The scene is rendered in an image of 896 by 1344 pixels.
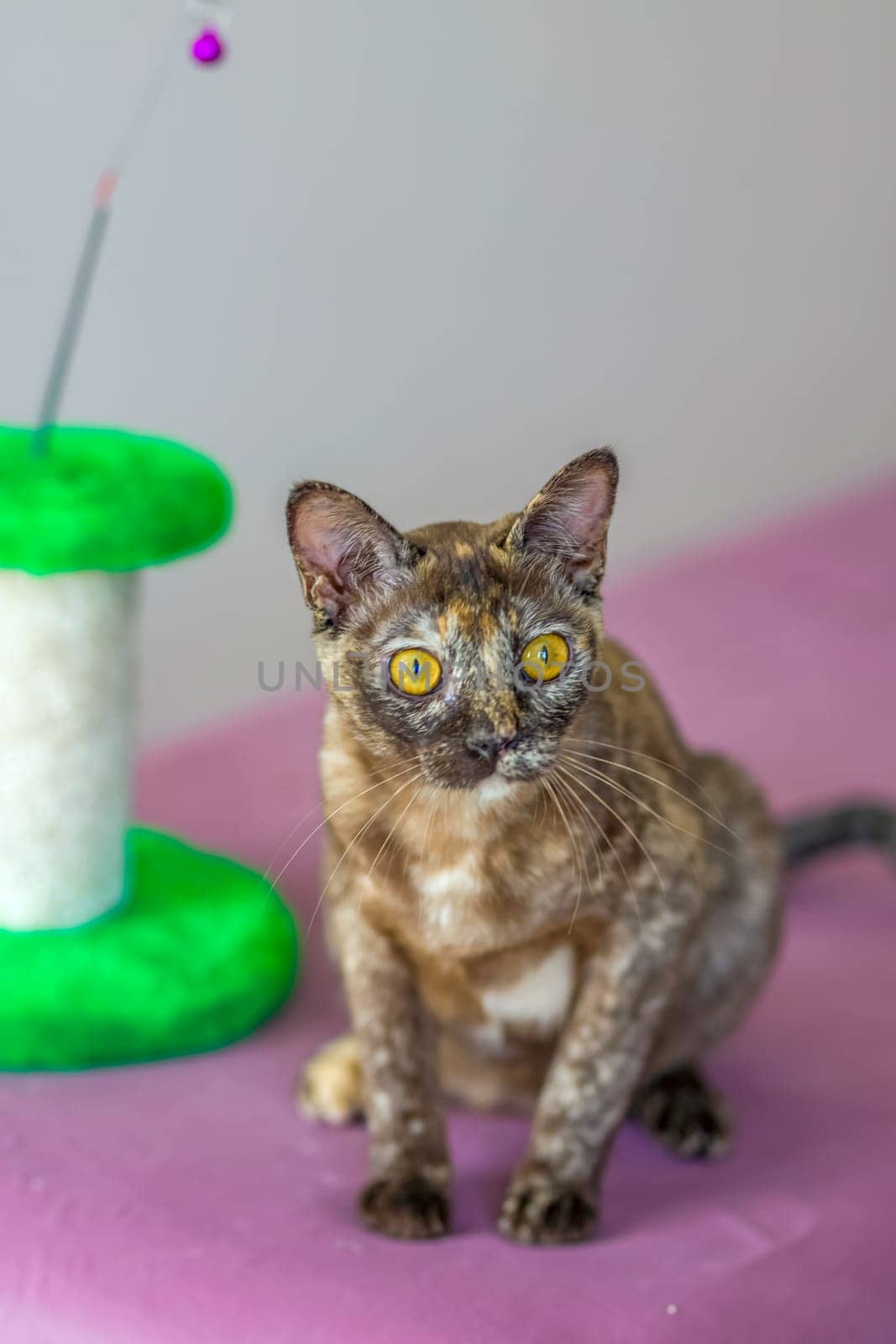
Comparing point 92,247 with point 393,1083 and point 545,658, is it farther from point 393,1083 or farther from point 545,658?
point 393,1083

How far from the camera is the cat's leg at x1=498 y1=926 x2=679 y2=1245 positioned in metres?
1.31

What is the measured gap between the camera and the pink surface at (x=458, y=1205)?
125 centimetres

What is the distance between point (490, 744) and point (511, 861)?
0.15 meters

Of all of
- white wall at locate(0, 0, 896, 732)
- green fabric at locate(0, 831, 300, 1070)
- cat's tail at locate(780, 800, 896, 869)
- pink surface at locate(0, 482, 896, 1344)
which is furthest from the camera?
white wall at locate(0, 0, 896, 732)

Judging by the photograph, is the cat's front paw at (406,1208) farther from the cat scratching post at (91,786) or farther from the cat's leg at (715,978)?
the cat scratching post at (91,786)

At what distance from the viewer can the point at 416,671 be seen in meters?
1.15

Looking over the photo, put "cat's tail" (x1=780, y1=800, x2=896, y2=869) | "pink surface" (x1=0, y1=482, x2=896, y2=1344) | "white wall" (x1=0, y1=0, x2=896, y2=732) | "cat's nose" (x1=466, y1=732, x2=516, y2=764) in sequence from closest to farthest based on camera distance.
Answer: "cat's nose" (x1=466, y1=732, x2=516, y2=764), "pink surface" (x1=0, y1=482, x2=896, y2=1344), "cat's tail" (x1=780, y1=800, x2=896, y2=869), "white wall" (x1=0, y1=0, x2=896, y2=732)

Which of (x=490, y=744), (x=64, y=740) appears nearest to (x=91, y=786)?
(x=64, y=740)

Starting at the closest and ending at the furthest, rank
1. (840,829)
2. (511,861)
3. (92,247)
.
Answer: (511,861) → (92,247) → (840,829)

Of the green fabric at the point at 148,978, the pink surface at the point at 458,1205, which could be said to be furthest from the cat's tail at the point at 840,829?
the green fabric at the point at 148,978

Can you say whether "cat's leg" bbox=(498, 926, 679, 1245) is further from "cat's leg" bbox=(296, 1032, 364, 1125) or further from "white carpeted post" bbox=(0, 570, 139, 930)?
"white carpeted post" bbox=(0, 570, 139, 930)

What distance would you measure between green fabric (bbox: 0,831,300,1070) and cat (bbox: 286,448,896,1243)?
152mm

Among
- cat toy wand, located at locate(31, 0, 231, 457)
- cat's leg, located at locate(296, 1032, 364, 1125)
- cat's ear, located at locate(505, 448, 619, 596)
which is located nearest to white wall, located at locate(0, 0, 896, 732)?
cat toy wand, located at locate(31, 0, 231, 457)

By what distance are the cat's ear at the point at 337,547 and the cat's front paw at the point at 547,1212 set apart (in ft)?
1.45
